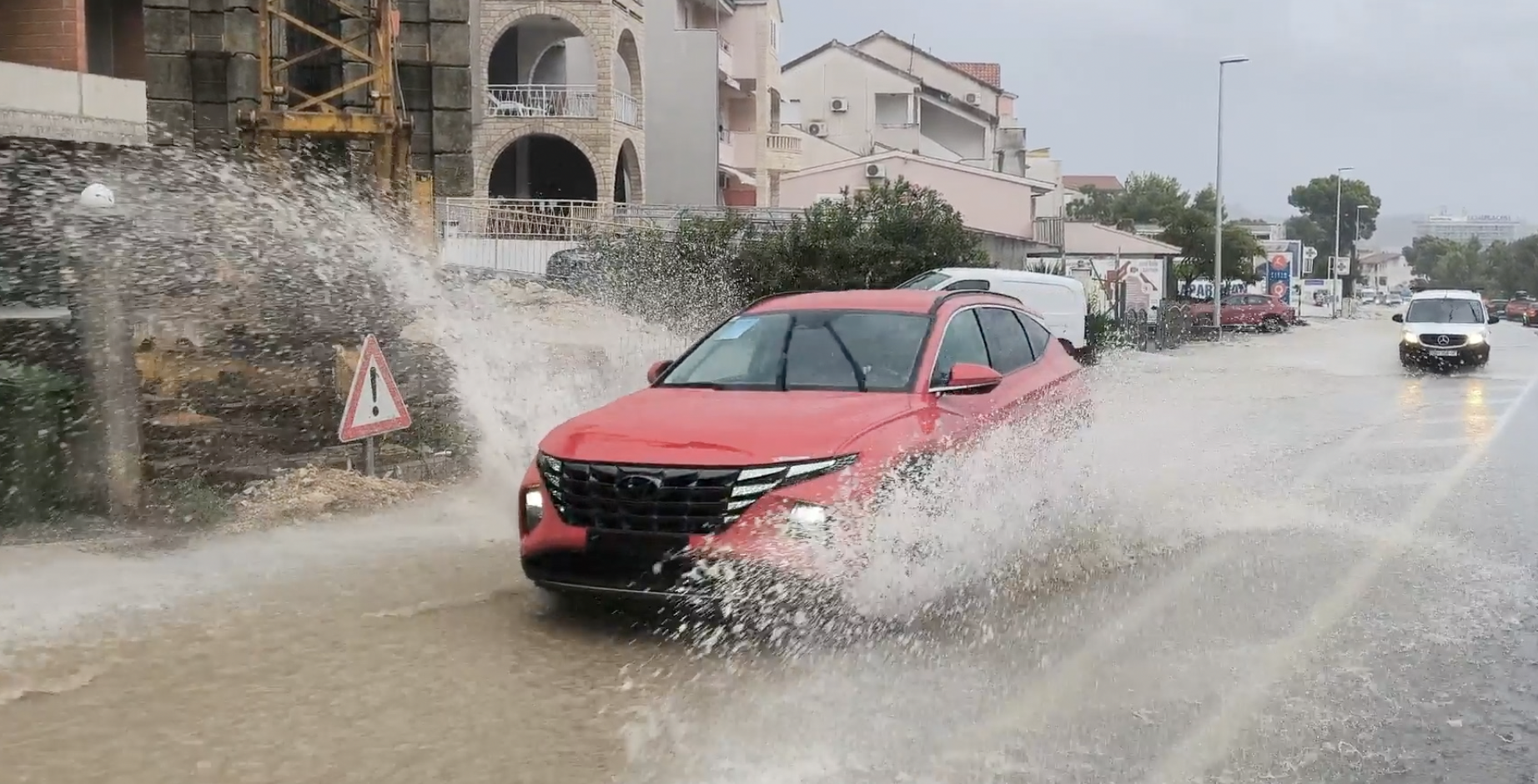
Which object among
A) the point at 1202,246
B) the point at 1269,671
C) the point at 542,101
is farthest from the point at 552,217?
the point at 1202,246

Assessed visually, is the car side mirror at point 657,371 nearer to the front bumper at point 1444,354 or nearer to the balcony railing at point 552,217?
the balcony railing at point 552,217

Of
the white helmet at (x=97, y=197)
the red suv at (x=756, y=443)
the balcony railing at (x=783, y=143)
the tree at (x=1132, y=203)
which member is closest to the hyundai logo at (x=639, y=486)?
the red suv at (x=756, y=443)

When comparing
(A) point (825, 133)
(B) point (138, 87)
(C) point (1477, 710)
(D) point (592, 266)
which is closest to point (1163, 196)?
Answer: (A) point (825, 133)

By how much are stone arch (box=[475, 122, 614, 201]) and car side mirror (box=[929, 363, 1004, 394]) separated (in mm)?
28031

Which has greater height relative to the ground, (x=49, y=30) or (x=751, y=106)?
(x=751, y=106)

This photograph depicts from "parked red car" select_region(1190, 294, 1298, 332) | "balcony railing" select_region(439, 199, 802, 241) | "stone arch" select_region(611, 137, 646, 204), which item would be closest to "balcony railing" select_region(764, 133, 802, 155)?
"stone arch" select_region(611, 137, 646, 204)

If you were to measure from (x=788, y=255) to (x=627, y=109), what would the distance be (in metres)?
14.7

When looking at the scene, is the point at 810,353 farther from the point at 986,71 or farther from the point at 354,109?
the point at 986,71

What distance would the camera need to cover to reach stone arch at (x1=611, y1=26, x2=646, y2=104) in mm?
36656

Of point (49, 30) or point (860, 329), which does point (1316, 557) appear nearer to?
point (860, 329)

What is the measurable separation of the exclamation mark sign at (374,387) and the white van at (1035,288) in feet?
38.7

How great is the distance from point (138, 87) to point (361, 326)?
12.9 ft

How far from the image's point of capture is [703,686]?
5742 mm

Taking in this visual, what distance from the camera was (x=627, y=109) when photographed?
122 feet
